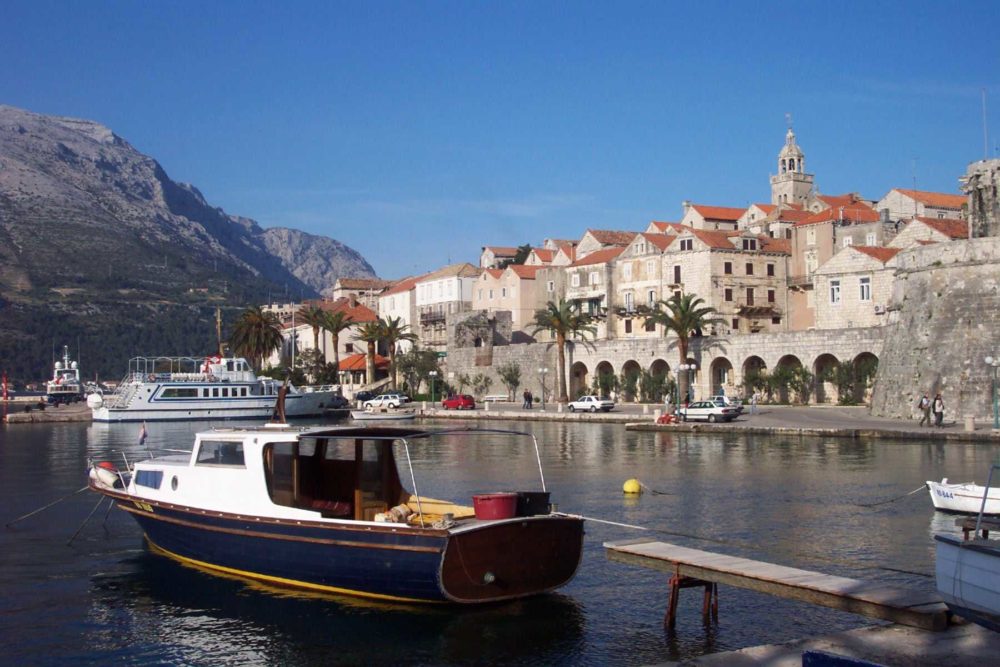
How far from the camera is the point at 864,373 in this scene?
55250mm

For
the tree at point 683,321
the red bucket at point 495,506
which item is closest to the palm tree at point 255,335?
the tree at point 683,321

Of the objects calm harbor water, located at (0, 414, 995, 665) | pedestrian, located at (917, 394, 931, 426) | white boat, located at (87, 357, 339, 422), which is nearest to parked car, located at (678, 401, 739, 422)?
pedestrian, located at (917, 394, 931, 426)

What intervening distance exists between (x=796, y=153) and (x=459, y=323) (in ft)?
184

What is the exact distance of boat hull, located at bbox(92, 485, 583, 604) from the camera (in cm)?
1416

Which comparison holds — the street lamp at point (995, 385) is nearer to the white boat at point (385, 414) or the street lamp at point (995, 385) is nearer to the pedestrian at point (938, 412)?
the pedestrian at point (938, 412)

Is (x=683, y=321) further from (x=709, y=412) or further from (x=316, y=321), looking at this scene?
(x=316, y=321)

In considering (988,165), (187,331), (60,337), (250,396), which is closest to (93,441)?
(250,396)

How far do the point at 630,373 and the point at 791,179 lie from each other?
192 ft

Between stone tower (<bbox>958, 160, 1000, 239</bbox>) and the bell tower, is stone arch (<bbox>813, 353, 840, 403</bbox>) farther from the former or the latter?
the bell tower

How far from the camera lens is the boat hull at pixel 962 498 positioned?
68.1 ft

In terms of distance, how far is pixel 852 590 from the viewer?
477 inches

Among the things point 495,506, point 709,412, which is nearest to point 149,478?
point 495,506

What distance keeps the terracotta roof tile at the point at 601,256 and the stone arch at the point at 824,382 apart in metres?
25.3

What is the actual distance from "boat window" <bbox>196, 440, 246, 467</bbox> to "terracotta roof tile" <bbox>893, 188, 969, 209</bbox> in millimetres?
75705
